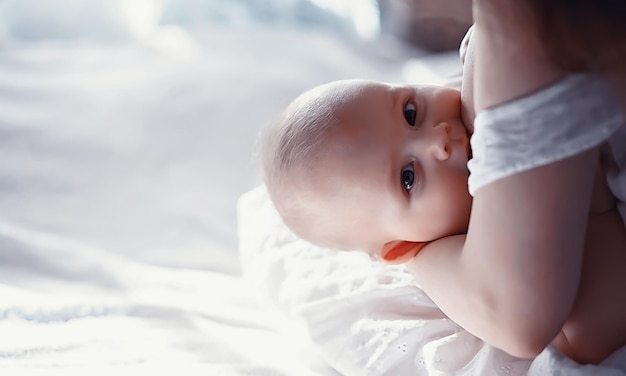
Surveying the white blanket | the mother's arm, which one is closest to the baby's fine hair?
the white blanket

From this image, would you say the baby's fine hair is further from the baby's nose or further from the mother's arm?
the mother's arm

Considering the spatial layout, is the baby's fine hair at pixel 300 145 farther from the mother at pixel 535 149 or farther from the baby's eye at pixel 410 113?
the mother at pixel 535 149

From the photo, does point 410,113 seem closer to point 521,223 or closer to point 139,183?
point 521,223

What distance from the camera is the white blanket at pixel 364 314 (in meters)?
0.86

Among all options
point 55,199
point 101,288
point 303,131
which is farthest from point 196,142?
point 303,131

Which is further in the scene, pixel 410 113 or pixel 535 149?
pixel 410 113

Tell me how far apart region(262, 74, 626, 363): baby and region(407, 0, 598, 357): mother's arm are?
163mm

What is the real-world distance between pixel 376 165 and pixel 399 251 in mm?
101

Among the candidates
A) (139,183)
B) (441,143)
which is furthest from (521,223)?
(139,183)

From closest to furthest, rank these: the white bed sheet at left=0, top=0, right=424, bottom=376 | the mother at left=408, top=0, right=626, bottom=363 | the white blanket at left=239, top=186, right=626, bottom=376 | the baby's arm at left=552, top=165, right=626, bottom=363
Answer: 1. the mother at left=408, top=0, right=626, bottom=363
2. the baby's arm at left=552, top=165, right=626, bottom=363
3. the white blanket at left=239, top=186, right=626, bottom=376
4. the white bed sheet at left=0, top=0, right=424, bottom=376

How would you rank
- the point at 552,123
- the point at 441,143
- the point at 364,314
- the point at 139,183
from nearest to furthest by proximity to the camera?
the point at 552,123 → the point at 441,143 → the point at 364,314 → the point at 139,183

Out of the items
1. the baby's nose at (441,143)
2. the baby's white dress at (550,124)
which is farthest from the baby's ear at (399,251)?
the baby's white dress at (550,124)

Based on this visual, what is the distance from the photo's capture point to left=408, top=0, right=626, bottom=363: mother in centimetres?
59

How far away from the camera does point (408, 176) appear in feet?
2.99
